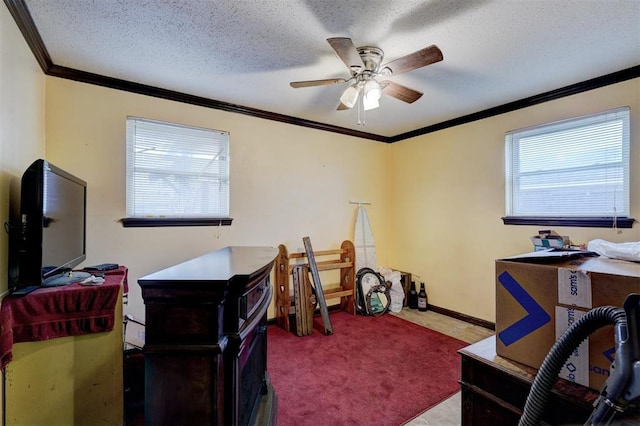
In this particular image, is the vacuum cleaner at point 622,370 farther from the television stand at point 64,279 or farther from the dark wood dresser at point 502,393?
the television stand at point 64,279

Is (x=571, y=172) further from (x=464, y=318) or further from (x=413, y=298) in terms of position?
(x=413, y=298)

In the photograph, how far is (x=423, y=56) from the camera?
1.81m

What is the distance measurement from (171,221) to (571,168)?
3.78m

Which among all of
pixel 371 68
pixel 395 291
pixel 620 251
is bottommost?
pixel 395 291

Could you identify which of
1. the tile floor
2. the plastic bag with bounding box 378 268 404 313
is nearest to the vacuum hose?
the tile floor

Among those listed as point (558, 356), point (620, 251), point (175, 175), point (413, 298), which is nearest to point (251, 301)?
point (558, 356)

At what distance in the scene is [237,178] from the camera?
3.26 meters

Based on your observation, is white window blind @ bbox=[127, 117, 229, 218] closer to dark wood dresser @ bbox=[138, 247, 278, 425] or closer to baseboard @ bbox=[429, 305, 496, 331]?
dark wood dresser @ bbox=[138, 247, 278, 425]

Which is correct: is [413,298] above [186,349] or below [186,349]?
below

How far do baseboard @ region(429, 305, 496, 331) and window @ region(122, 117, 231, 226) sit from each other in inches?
111

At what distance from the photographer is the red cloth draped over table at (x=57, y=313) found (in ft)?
4.51

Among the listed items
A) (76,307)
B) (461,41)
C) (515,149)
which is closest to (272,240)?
(76,307)

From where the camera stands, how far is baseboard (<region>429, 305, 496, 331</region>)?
10.8ft

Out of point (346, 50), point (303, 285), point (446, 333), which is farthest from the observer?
point (303, 285)
